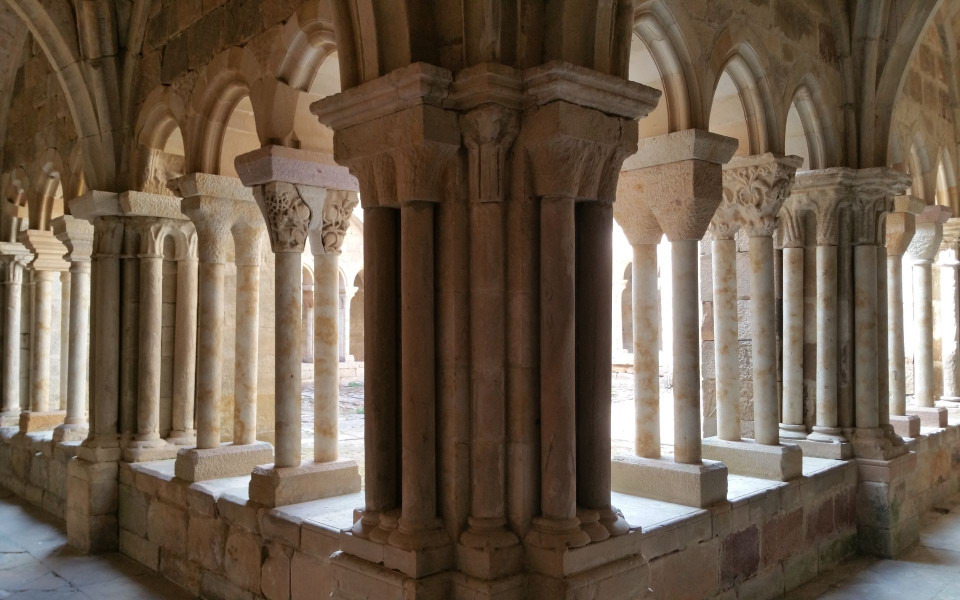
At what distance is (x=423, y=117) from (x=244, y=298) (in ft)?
7.23

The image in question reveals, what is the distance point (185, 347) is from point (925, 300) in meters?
5.80

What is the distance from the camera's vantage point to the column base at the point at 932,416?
6.11 meters

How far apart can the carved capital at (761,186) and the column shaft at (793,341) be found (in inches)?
30.0

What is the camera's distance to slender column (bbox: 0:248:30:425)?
714cm

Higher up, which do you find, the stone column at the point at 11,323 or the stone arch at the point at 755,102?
the stone arch at the point at 755,102

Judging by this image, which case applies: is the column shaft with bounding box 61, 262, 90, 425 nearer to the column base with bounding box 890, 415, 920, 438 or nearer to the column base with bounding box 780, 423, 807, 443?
the column base with bounding box 780, 423, 807, 443

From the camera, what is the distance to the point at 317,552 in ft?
10.7

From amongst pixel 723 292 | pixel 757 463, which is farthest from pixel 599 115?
pixel 757 463

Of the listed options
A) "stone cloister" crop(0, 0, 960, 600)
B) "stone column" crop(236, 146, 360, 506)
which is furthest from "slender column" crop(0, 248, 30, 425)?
"stone column" crop(236, 146, 360, 506)

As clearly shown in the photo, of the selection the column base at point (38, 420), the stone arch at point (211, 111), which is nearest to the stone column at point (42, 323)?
the column base at point (38, 420)

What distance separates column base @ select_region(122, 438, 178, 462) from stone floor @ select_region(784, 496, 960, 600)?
3662 mm

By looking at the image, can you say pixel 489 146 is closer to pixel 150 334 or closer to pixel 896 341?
pixel 150 334

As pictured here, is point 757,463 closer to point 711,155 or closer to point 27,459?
point 711,155

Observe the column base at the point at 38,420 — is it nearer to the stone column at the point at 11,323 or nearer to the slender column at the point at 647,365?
the stone column at the point at 11,323
